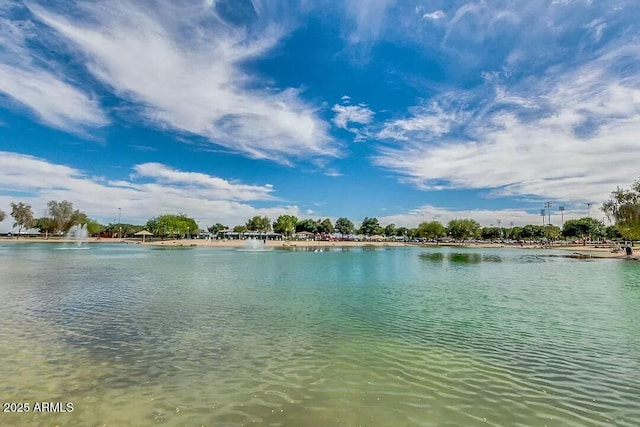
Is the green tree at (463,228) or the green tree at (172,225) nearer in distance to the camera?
the green tree at (172,225)

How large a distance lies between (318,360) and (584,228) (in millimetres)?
194863

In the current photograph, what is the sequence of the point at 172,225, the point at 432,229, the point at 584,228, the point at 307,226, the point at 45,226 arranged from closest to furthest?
1. the point at 172,225
2. the point at 45,226
3. the point at 584,228
4. the point at 432,229
5. the point at 307,226

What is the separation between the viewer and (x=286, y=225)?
542 ft

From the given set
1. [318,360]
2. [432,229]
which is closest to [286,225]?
[432,229]

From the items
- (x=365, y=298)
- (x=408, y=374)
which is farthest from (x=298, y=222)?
(x=408, y=374)

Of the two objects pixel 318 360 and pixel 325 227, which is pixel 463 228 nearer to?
pixel 325 227

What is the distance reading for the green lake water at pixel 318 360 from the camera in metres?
7.70

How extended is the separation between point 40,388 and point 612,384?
14.5 metres

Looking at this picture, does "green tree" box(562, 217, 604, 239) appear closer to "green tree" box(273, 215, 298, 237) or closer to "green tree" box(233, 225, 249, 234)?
"green tree" box(273, 215, 298, 237)

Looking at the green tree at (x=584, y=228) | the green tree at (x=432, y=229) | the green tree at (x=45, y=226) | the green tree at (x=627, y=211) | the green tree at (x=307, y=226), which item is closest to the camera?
the green tree at (x=627, y=211)

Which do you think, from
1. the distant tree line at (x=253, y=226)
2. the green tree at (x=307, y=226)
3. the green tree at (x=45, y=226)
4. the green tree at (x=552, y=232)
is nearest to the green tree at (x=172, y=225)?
the distant tree line at (x=253, y=226)

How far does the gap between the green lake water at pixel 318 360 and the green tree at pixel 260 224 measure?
153195 millimetres

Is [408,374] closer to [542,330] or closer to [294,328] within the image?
[294,328]

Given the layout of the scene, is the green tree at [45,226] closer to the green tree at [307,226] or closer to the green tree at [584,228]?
the green tree at [307,226]
